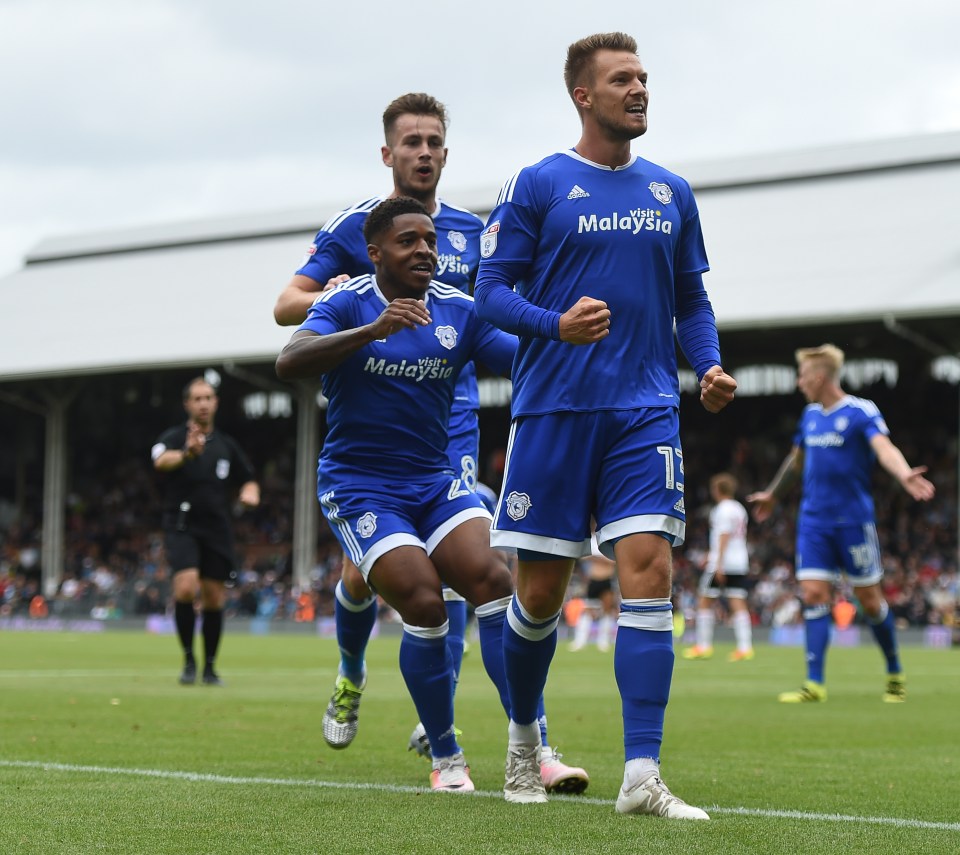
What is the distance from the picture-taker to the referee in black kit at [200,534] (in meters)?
12.0

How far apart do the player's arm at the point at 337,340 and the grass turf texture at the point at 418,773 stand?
1526 millimetres

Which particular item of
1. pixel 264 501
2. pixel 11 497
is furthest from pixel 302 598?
pixel 11 497

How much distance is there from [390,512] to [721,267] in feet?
92.3

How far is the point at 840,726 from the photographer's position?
29.5 ft

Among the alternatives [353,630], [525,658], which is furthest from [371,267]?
[525,658]

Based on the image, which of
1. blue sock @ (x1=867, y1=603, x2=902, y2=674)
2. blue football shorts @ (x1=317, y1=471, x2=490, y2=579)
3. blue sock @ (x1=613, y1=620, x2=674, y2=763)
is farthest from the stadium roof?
blue sock @ (x1=613, y1=620, x2=674, y2=763)

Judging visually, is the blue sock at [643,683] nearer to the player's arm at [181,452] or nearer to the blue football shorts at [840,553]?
the blue football shorts at [840,553]

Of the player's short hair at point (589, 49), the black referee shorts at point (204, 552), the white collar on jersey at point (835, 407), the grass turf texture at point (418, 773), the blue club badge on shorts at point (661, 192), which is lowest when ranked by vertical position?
the grass turf texture at point (418, 773)

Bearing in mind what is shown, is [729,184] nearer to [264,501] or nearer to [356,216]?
[264,501]

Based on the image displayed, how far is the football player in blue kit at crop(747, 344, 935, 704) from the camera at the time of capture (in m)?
11.3

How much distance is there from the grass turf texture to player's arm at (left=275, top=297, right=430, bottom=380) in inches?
60.1

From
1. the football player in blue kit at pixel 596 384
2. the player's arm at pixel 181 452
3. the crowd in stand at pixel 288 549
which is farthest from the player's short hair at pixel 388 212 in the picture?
the crowd in stand at pixel 288 549

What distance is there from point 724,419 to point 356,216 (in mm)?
34913

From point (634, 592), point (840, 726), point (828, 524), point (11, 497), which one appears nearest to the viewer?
point (634, 592)
